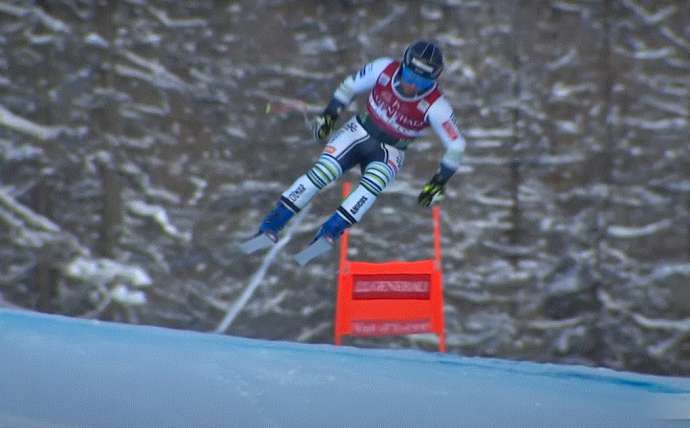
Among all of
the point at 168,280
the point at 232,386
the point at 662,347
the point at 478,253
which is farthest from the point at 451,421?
the point at 168,280

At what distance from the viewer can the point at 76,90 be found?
250cm

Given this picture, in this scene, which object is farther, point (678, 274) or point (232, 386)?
point (678, 274)

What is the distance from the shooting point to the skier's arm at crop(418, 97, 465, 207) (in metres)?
1.98

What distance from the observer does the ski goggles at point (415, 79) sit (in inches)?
75.9

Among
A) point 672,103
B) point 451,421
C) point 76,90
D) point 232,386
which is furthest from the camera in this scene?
point 76,90

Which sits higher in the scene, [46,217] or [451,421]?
[46,217]

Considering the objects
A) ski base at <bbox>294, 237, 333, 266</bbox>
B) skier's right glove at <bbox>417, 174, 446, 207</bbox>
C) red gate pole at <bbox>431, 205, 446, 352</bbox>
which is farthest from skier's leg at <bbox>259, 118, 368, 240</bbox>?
red gate pole at <bbox>431, 205, 446, 352</bbox>

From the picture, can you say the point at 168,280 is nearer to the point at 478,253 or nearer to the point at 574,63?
the point at 478,253

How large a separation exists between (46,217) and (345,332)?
1.11 meters

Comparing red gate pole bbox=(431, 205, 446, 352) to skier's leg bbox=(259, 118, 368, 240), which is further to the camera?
red gate pole bbox=(431, 205, 446, 352)

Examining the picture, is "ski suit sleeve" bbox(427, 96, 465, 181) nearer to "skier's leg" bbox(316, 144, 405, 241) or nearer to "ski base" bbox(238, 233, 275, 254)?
"skier's leg" bbox(316, 144, 405, 241)

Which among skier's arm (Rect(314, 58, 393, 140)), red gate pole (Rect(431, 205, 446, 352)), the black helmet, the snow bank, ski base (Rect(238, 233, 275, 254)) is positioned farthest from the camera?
red gate pole (Rect(431, 205, 446, 352))

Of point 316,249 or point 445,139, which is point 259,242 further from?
point 445,139

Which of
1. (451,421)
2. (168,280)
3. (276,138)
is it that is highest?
(276,138)
